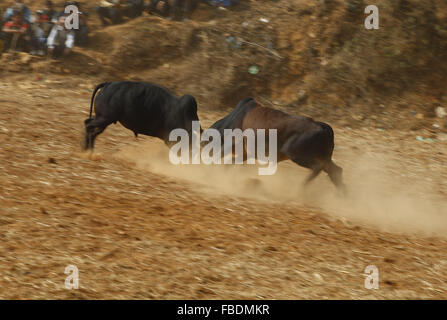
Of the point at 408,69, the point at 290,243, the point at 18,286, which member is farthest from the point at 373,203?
the point at 408,69

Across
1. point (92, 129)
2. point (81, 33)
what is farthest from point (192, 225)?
point (81, 33)

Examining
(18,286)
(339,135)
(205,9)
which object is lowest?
(339,135)

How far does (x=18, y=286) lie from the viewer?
200 inches

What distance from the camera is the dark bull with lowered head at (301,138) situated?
338 inches

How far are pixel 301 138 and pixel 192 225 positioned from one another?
2.48 m

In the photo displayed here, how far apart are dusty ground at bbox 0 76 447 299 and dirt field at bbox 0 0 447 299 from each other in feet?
0.08

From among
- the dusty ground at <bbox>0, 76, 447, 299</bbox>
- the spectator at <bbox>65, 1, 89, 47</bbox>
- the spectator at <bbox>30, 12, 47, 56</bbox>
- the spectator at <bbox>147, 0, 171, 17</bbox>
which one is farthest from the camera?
the spectator at <bbox>147, 0, 171, 17</bbox>

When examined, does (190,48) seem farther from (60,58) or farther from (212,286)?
(212,286)

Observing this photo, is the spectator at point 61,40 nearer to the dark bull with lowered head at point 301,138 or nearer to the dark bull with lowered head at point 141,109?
the dark bull with lowered head at point 141,109

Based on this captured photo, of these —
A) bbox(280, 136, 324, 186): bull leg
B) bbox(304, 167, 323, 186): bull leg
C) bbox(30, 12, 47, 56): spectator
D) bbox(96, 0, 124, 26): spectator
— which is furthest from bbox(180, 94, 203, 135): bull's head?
bbox(96, 0, 124, 26): spectator

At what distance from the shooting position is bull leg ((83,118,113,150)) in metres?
9.38

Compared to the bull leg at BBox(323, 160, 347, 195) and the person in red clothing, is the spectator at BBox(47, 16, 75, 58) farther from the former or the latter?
the bull leg at BBox(323, 160, 347, 195)

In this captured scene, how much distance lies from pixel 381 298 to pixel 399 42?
36.0 feet

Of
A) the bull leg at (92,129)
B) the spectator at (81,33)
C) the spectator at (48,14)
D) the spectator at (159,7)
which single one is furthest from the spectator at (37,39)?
the bull leg at (92,129)
